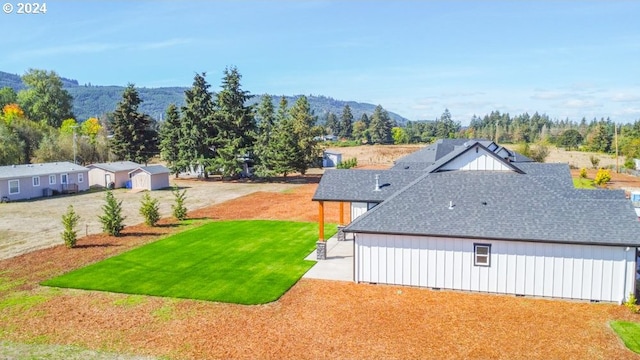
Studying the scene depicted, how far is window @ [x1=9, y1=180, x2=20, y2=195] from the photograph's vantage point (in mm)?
41094

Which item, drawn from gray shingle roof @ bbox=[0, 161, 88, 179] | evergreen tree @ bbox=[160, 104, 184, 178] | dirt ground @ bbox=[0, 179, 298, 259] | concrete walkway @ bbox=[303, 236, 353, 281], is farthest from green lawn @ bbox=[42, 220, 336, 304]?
evergreen tree @ bbox=[160, 104, 184, 178]

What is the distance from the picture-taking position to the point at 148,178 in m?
49.1

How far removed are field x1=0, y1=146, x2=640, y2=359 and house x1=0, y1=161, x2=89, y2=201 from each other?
28.0 m

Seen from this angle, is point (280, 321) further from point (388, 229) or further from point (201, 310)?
point (388, 229)

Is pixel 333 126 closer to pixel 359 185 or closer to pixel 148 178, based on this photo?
pixel 148 178

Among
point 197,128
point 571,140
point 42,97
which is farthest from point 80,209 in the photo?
point 571,140

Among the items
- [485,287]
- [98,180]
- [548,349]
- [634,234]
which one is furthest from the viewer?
[98,180]

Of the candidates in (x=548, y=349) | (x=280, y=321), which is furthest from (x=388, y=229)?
(x=548, y=349)

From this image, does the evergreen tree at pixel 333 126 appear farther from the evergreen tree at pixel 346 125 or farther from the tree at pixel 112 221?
the tree at pixel 112 221

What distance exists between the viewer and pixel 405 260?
55.8ft

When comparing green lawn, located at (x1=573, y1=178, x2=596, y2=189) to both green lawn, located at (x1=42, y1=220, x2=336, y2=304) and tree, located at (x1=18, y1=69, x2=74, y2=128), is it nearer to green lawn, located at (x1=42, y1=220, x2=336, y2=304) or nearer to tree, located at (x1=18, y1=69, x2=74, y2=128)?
green lawn, located at (x1=42, y1=220, x2=336, y2=304)

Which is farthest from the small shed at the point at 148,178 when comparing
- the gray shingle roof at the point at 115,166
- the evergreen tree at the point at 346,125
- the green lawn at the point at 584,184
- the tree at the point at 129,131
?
the evergreen tree at the point at 346,125

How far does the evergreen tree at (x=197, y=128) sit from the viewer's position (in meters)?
56.6

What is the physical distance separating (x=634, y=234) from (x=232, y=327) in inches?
541
